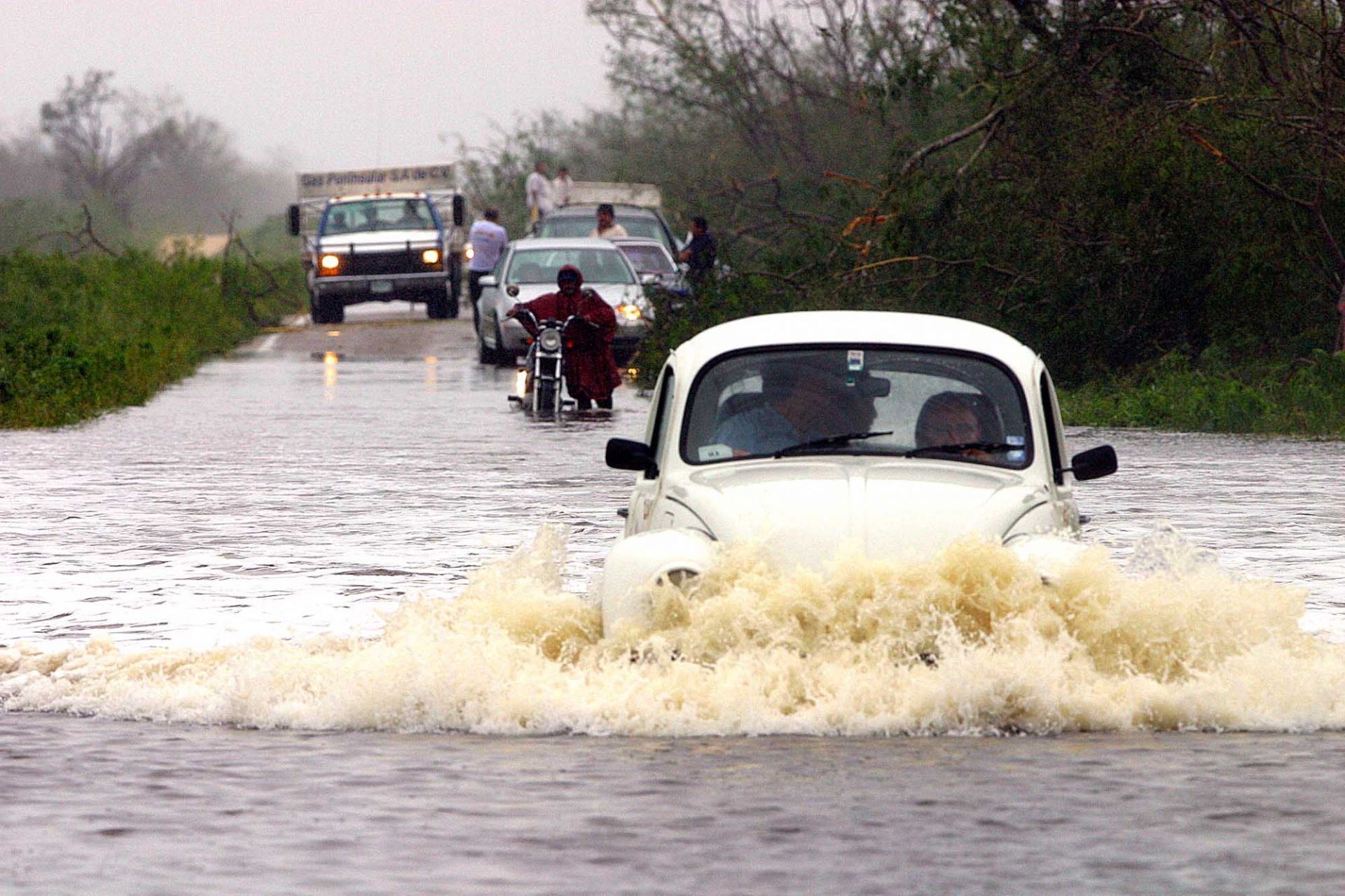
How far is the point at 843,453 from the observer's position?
411 inches

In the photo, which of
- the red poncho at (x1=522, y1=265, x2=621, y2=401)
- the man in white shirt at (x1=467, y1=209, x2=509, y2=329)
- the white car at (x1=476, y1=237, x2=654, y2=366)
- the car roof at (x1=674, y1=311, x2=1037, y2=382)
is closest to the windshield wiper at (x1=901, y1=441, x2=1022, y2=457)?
the car roof at (x1=674, y1=311, x2=1037, y2=382)

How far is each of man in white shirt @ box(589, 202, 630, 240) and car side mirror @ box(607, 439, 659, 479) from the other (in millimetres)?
30744

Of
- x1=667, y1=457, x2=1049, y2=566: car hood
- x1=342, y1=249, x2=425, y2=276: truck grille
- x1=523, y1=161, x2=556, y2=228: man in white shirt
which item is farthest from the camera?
x1=523, y1=161, x2=556, y2=228: man in white shirt

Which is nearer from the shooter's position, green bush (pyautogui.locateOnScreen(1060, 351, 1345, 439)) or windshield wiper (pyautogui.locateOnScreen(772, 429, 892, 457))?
windshield wiper (pyautogui.locateOnScreen(772, 429, 892, 457))

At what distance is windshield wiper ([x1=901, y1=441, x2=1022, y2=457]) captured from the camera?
1043cm

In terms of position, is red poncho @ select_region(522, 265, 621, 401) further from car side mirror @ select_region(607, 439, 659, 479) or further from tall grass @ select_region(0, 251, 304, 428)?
car side mirror @ select_region(607, 439, 659, 479)

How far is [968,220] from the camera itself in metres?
30.1

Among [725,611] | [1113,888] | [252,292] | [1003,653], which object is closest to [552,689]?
[725,611]

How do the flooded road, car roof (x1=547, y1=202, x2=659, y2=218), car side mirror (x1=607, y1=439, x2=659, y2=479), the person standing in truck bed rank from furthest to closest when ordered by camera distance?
car roof (x1=547, y1=202, x2=659, y2=218)
the person standing in truck bed
car side mirror (x1=607, y1=439, x2=659, y2=479)
the flooded road

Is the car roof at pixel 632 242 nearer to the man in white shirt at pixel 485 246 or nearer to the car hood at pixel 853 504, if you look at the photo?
the man in white shirt at pixel 485 246

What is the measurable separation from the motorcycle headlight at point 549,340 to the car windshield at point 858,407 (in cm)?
1622

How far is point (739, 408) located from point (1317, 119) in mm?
18022

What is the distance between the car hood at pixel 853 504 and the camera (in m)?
9.62

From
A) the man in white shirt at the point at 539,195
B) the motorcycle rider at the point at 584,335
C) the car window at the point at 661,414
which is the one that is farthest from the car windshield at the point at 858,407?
the man in white shirt at the point at 539,195
